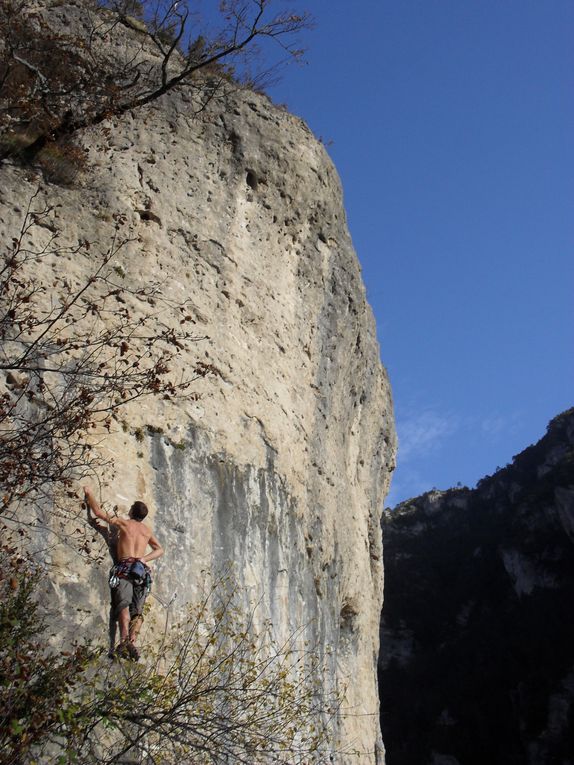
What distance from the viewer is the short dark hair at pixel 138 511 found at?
5895 mm

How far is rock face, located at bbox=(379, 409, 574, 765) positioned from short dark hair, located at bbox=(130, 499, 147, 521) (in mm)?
35106

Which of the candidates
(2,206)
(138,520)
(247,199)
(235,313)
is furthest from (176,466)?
(247,199)

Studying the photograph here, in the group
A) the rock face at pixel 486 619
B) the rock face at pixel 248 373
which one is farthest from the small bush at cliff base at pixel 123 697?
the rock face at pixel 486 619

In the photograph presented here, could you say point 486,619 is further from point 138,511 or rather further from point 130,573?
point 130,573

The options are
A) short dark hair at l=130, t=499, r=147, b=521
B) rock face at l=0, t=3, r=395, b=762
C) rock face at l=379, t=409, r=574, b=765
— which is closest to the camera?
short dark hair at l=130, t=499, r=147, b=521

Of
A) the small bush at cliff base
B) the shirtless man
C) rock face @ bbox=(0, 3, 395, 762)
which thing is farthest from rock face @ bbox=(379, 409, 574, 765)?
the shirtless man

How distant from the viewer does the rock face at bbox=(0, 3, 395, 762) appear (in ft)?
21.1

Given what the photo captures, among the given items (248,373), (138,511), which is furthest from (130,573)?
(248,373)

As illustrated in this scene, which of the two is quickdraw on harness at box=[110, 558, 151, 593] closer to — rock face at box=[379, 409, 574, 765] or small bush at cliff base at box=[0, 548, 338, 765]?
small bush at cliff base at box=[0, 548, 338, 765]

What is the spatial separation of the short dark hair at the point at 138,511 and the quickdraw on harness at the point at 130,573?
352mm

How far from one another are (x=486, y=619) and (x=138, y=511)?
44.2m

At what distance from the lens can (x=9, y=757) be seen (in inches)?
165

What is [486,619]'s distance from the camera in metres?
46.5

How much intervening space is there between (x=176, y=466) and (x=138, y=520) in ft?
2.40
